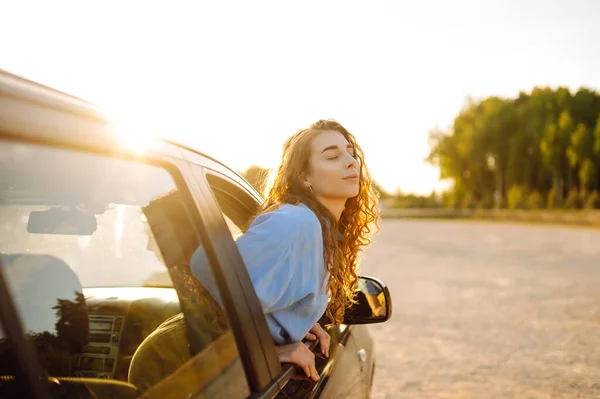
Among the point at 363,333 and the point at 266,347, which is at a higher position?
the point at 266,347

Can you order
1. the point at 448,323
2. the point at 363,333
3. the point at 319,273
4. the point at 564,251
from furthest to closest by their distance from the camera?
the point at 564,251 < the point at 448,323 < the point at 363,333 < the point at 319,273

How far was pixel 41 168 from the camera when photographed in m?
1.10

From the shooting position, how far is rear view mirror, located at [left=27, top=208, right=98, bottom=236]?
4.18ft

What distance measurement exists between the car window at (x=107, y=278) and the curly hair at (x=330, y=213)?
1.81ft

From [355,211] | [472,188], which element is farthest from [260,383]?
[472,188]

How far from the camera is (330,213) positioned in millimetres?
2455

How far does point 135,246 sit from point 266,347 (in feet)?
1.51

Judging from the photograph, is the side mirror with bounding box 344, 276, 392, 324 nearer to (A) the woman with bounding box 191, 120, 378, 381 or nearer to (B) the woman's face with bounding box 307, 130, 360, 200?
(A) the woman with bounding box 191, 120, 378, 381

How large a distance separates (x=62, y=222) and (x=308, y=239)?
2.57 ft

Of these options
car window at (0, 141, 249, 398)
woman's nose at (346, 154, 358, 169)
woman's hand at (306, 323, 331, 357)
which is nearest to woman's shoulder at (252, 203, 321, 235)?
car window at (0, 141, 249, 398)

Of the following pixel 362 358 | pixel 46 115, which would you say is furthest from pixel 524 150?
pixel 46 115

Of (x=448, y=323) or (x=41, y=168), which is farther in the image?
(x=448, y=323)

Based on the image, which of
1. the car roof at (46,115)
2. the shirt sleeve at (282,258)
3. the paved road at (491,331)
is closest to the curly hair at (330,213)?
the shirt sleeve at (282,258)

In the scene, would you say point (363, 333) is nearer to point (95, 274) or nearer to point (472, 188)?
point (95, 274)
